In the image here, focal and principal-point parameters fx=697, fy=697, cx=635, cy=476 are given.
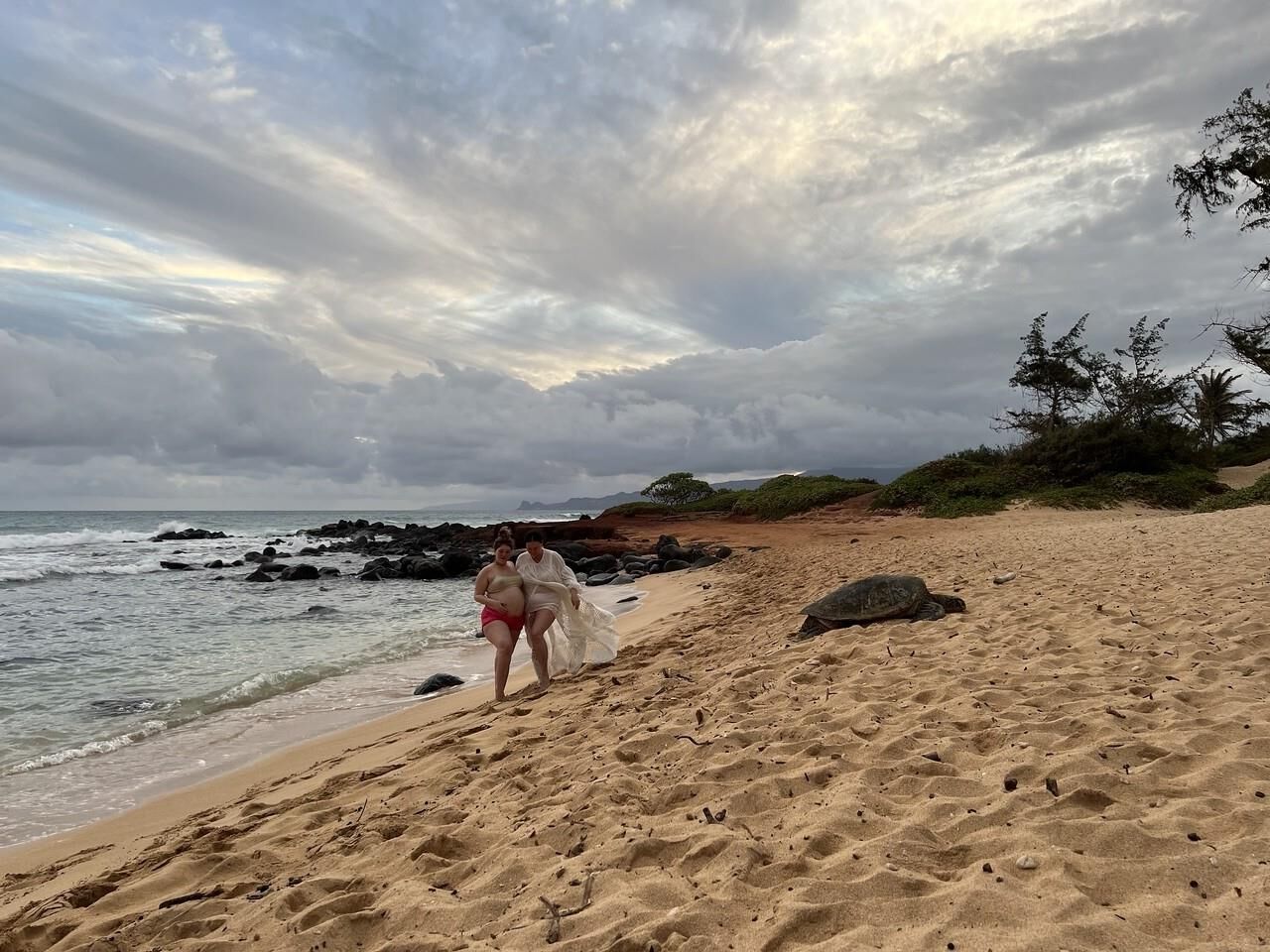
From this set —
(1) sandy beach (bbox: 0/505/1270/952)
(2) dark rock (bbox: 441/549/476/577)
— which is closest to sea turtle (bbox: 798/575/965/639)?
(1) sandy beach (bbox: 0/505/1270/952)

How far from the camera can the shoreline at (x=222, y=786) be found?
486cm

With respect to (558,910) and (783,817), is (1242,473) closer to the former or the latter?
(783,817)

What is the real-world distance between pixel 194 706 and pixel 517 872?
24.0 feet

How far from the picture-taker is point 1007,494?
2552 centimetres

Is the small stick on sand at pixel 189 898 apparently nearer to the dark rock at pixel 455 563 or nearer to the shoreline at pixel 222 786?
the shoreline at pixel 222 786

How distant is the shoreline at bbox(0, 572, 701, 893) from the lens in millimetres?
4863

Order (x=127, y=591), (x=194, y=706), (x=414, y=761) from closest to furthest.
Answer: (x=414, y=761)
(x=194, y=706)
(x=127, y=591)

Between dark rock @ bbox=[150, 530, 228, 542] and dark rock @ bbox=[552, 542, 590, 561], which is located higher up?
dark rock @ bbox=[150, 530, 228, 542]

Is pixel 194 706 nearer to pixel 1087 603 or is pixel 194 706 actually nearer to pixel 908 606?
pixel 908 606

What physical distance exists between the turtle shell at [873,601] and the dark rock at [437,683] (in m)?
4.71

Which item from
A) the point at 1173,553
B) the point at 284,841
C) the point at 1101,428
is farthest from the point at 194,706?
the point at 1101,428

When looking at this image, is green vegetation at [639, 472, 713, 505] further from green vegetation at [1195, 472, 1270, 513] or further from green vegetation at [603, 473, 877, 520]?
green vegetation at [1195, 472, 1270, 513]

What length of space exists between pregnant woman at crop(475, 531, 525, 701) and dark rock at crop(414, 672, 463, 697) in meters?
1.48

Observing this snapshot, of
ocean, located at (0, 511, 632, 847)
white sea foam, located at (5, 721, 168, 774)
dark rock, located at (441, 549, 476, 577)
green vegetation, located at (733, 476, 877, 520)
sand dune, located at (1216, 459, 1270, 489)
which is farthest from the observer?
green vegetation, located at (733, 476, 877, 520)
